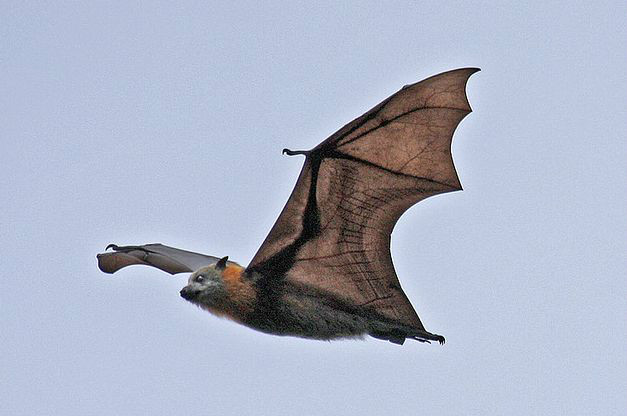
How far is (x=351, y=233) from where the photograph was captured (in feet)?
27.8

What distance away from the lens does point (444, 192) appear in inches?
338

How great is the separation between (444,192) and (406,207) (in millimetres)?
305

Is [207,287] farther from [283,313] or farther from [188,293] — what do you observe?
[283,313]

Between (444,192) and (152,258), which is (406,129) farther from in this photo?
(152,258)

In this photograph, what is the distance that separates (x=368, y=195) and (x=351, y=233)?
30 centimetres

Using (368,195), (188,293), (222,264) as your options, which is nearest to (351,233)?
(368,195)

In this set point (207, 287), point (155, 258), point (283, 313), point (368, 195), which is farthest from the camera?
point (155, 258)

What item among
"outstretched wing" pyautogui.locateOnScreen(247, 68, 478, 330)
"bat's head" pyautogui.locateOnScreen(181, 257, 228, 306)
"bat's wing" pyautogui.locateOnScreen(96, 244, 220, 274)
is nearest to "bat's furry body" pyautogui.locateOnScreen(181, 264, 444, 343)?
"bat's head" pyautogui.locateOnScreen(181, 257, 228, 306)

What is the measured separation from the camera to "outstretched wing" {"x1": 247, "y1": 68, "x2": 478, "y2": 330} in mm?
8211

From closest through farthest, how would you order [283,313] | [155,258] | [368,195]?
[283,313] → [368,195] → [155,258]

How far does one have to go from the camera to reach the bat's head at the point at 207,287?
816 cm

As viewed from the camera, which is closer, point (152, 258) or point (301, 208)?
point (301, 208)

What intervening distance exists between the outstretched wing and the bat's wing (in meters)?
1.22

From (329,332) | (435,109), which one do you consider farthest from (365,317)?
(435,109)
